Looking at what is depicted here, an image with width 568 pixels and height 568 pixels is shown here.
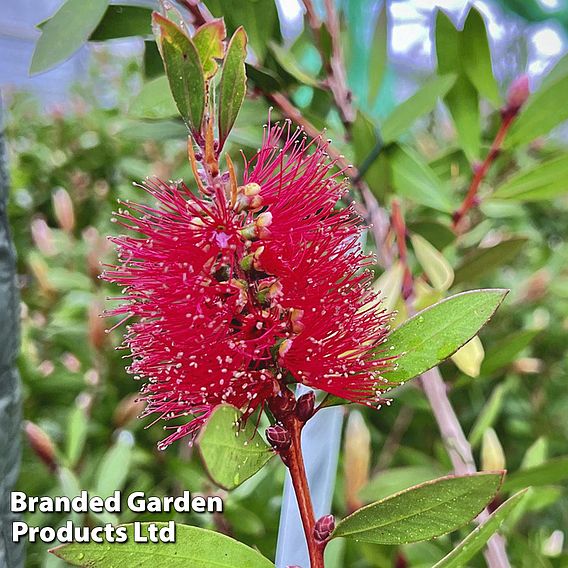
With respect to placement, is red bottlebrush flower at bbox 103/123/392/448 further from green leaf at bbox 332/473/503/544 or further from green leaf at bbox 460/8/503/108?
green leaf at bbox 460/8/503/108

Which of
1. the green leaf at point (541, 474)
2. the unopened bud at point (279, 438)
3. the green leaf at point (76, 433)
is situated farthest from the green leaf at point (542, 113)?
the green leaf at point (76, 433)

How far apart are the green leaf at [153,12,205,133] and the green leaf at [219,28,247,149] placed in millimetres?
15

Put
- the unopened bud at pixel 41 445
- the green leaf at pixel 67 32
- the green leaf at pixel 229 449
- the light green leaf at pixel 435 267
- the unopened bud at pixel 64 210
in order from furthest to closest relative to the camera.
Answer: the unopened bud at pixel 64 210 < the unopened bud at pixel 41 445 < the light green leaf at pixel 435 267 < the green leaf at pixel 67 32 < the green leaf at pixel 229 449

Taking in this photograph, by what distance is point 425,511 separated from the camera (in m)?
0.29

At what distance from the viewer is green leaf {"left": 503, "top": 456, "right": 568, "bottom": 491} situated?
513 mm

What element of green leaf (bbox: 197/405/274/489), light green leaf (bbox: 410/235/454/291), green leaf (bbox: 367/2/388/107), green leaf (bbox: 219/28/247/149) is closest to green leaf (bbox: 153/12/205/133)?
green leaf (bbox: 219/28/247/149)

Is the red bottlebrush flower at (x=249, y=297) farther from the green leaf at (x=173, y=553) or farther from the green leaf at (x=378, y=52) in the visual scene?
the green leaf at (x=378, y=52)

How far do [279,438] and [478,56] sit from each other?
399 mm

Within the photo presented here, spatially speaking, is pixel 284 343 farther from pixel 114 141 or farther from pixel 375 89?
pixel 114 141

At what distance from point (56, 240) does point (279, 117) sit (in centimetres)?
59

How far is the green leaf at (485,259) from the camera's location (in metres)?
0.57

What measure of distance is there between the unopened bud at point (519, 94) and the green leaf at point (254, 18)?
0.68 ft

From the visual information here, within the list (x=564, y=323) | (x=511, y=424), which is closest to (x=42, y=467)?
(x=511, y=424)

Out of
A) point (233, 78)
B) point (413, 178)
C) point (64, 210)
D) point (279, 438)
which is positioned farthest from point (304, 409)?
point (64, 210)
